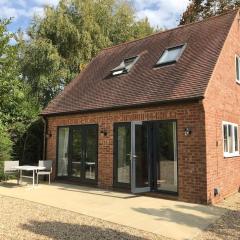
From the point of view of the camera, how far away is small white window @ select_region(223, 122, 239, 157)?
11.3m

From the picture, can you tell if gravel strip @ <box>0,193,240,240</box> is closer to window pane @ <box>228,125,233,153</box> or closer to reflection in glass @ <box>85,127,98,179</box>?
window pane @ <box>228,125,233,153</box>

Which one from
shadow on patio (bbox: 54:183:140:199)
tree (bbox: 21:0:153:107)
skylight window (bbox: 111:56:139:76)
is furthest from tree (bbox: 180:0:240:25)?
shadow on patio (bbox: 54:183:140:199)

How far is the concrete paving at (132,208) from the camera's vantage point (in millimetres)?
7020

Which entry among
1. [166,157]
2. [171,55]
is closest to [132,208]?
[166,157]

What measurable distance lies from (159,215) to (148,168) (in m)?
3.05

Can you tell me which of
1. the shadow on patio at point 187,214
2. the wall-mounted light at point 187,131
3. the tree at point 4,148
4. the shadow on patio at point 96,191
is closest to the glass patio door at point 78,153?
the shadow on patio at point 96,191

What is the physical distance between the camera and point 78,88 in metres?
15.2

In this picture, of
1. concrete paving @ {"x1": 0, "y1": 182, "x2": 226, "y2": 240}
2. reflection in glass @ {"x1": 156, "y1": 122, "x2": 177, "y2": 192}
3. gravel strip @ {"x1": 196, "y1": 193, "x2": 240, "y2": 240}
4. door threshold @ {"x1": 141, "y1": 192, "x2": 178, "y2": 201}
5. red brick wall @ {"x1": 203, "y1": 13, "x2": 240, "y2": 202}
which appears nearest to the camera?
gravel strip @ {"x1": 196, "y1": 193, "x2": 240, "y2": 240}

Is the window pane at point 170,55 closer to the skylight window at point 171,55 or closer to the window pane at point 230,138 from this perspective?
the skylight window at point 171,55

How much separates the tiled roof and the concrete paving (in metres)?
3.19

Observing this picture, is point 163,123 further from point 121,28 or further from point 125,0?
point 125,0

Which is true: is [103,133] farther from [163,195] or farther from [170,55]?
[170,55]

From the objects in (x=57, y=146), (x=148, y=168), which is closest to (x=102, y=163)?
(x=148, y=168)

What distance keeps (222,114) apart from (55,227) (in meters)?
6.94
